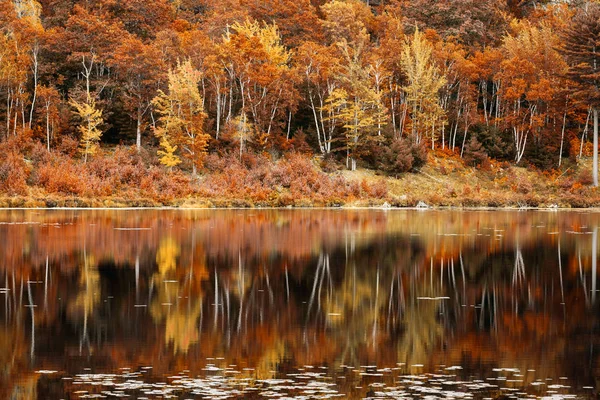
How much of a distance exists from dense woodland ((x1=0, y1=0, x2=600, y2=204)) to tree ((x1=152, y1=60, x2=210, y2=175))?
157 millimetres

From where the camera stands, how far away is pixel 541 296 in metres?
19.1

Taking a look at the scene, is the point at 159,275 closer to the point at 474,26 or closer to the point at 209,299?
the point at 209,299

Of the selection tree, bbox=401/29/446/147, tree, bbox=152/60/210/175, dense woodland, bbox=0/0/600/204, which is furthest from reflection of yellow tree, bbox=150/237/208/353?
tree, bbox=401/29/446/147

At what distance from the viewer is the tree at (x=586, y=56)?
6850 cm

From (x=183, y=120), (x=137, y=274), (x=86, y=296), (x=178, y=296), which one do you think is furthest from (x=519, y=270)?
(x=183, y=120)

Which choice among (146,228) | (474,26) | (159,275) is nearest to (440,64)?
(474,26)

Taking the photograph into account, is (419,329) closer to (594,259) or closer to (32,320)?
(32,320)

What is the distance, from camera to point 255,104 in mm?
71062

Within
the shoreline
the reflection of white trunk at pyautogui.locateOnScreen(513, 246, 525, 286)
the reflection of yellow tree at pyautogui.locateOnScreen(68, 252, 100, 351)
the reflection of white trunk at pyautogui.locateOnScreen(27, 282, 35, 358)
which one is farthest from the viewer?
the shoreline

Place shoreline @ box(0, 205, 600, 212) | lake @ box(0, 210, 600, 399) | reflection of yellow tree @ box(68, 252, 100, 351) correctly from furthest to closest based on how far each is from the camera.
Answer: shoreline @ box(0, 205, 600, 212) → reflection of yellow tree @ box(68, 252, 100, 351) → lake @ box(0, 210, 600, 399)

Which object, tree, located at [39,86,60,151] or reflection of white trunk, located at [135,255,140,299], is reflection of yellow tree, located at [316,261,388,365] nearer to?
reflection of white trunk, located at [135,255,140,299]

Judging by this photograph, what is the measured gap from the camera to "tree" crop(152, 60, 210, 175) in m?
64.7

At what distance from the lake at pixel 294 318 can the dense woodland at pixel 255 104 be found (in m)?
33.3

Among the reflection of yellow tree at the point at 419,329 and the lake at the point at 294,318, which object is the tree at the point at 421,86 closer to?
the lake at the point at 294,318
